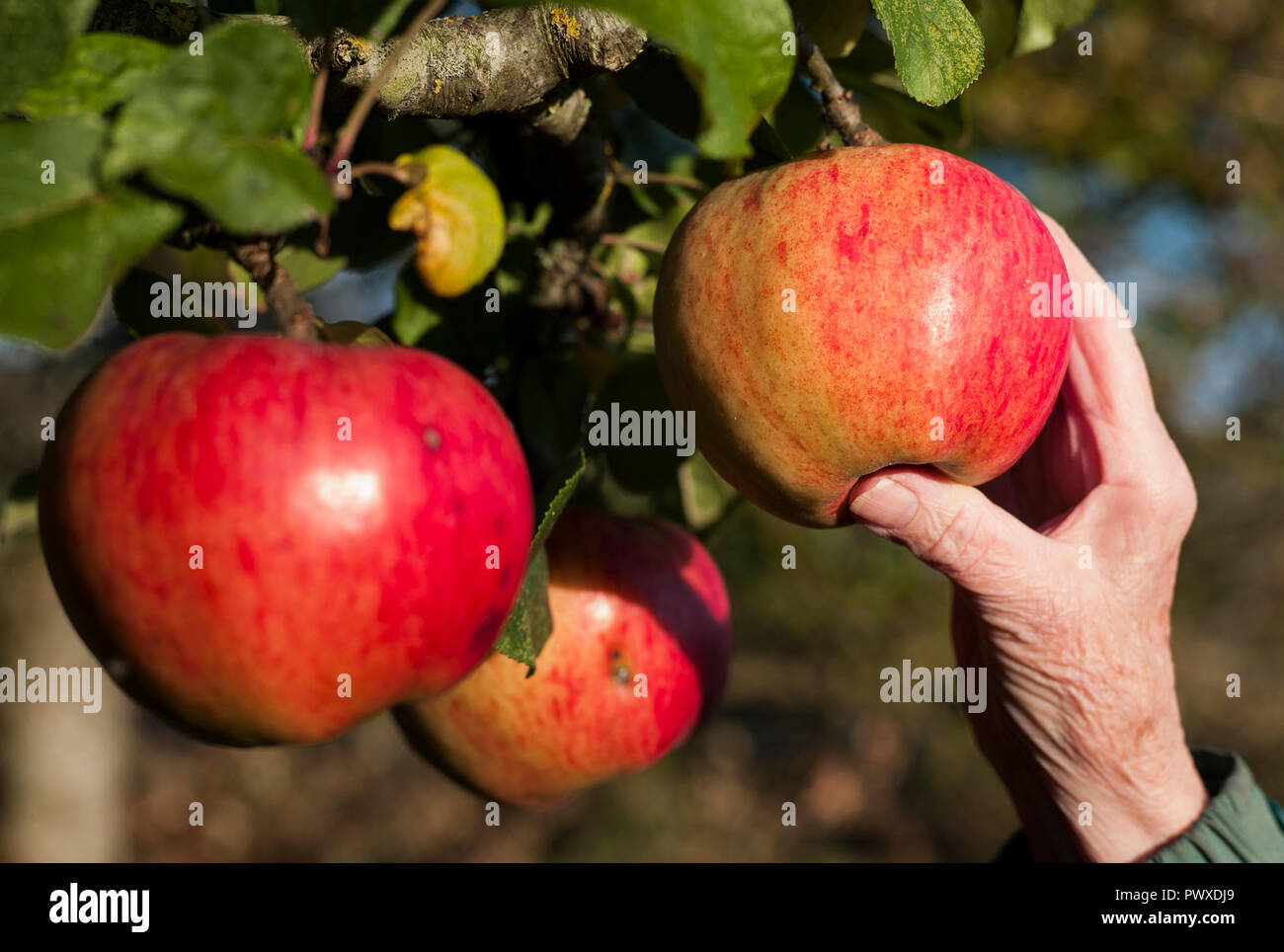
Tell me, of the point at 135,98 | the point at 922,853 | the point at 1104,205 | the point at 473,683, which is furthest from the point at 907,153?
the point at 922,853

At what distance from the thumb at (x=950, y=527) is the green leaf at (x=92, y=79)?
19.5 inches

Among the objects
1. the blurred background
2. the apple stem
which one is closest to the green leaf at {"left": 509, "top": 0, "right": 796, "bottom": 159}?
the apple stem

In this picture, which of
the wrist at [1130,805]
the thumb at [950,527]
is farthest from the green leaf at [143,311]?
the wrist at [1130,805]

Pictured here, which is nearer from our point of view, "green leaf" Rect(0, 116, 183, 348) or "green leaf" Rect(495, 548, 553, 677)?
"green leaf" Rect(0, 116, 183, 348)

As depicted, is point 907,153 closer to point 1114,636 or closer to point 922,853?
point 1114,636

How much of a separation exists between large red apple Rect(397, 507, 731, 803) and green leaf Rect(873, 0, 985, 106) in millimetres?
489

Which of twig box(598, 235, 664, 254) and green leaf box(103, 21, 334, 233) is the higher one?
twig box(598, 235, 664, 254)

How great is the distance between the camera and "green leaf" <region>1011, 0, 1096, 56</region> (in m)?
0.78

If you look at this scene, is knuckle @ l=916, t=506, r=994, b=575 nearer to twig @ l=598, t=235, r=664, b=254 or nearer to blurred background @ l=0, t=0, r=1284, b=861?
twig @ l=598, t=235, r=664, b=254

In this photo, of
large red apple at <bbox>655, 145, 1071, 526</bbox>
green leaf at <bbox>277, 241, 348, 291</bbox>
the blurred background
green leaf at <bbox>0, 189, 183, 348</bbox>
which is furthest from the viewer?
the blurred background

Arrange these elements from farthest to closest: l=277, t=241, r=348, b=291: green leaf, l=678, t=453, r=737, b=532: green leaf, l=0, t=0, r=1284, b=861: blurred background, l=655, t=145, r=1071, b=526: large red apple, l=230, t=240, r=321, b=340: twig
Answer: l=0, t=0, r=1284, b=861: blurred background < l=678, t=453, r=737, b=532: green leaf < l=277, t=241, r=348, b=291: green leaf < l=655, t=145, r=1071, b=526: large red apple < l=230, t=240, r=321, b=340: twig

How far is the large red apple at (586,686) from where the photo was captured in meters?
0.86

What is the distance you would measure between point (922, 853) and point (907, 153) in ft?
12.1

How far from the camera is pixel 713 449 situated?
68 cm
